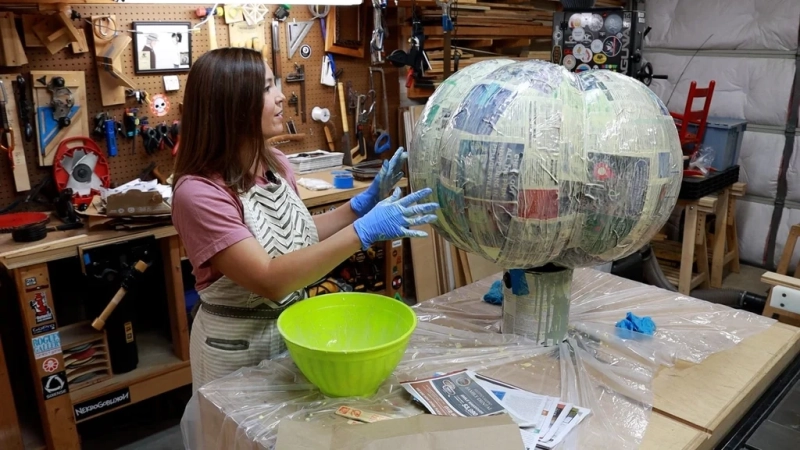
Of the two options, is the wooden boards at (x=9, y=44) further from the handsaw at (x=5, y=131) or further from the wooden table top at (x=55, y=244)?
the wooden table top at (x=55, y=244)

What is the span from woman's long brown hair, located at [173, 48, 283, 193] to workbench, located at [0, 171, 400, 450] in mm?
775

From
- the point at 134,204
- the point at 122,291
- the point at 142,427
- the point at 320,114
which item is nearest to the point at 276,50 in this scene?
the point at 320,114

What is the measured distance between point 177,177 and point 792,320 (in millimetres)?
2025

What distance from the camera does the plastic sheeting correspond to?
1100 millimetres

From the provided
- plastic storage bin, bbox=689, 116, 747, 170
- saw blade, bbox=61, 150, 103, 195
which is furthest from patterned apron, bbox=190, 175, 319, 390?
plastic storage bin, bbox=689, 116, 747, 170

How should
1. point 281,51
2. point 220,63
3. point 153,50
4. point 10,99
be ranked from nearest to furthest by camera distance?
point 220,63
point 10,99
point 153,50
point 281,51

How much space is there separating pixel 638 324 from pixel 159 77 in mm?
2093

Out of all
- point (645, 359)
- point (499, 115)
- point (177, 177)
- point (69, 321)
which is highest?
point (499, 115)

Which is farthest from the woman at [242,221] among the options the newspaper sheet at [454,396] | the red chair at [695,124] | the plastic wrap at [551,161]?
the red chair at [695,124]

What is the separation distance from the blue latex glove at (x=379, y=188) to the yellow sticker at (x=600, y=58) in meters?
1.52

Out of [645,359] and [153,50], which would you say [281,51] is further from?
[645,359]

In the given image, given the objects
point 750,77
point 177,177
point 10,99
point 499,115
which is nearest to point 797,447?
point 499,115

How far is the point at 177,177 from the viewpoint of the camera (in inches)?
55.7

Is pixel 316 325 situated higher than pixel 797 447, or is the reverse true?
pixel 316 325
